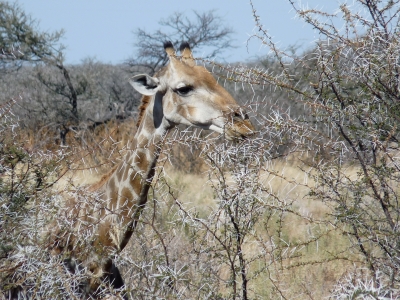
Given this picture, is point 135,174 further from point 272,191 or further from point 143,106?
point 272,191

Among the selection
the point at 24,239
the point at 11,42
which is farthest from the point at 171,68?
the point at 11,42

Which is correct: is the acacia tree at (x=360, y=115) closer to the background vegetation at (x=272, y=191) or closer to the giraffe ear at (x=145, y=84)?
the background vegetation at (x=272, y=191)

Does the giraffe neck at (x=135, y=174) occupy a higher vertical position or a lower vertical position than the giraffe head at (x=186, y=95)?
lower

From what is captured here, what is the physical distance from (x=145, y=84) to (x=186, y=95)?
356 millimetres

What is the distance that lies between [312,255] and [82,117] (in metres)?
9.12

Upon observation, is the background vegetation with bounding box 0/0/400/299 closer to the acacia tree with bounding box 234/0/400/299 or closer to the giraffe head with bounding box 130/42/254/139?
the acacia tree with bounding box 234/0/400/299

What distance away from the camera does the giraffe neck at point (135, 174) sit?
3943mm

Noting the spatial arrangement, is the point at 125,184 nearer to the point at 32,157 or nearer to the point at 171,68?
the point at 32,157

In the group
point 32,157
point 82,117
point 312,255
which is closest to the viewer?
point 32,157

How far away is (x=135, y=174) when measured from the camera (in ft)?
13.5

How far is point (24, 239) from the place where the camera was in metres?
3.60

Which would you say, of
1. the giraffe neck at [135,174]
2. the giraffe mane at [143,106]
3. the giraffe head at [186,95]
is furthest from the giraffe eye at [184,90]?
the giraffe mane at [143,106]

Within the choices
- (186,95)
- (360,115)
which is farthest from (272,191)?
(186,95)

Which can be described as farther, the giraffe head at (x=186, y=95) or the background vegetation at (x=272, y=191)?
the giraffe head at (x=186, y=95)
